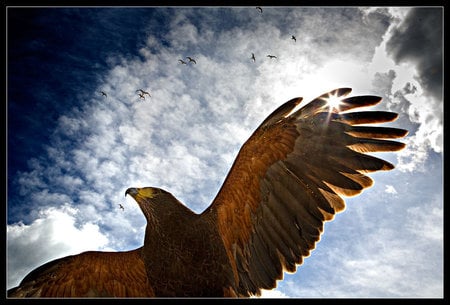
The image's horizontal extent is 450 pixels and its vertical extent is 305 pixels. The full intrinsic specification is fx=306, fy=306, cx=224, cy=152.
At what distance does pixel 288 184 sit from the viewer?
163 inches

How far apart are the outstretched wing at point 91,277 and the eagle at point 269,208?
43mm

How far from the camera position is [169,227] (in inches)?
162

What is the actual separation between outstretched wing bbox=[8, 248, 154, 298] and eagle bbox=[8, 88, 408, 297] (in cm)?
4

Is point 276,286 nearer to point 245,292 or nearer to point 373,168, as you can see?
point 245,292

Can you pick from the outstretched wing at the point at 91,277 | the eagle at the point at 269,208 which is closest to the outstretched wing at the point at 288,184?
the eagle at the point at 269,208

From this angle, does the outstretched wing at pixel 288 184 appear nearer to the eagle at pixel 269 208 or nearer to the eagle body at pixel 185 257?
the eagle at pixel 269 208

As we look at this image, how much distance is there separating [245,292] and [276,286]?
433mm

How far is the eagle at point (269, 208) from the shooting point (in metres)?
3.93

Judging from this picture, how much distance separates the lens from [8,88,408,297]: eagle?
393 centimetres

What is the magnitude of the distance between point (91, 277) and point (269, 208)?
282cm

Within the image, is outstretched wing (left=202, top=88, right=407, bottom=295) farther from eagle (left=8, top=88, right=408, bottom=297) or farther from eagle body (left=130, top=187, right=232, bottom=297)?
eagle body (left=130, top=187, right=232, bottom=297)

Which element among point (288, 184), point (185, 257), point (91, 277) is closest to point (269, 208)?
point (288, 184)

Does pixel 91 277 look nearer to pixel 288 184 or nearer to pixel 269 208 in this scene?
pixel 269 208
